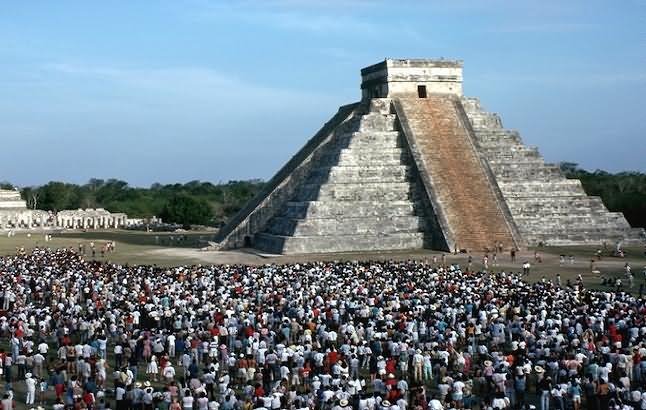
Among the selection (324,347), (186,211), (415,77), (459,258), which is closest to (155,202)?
(186,211)

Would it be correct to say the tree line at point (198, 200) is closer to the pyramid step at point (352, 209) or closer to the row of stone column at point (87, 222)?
the row of stone column at point (87, 222)

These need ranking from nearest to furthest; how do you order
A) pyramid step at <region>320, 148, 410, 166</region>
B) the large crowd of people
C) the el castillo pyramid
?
the large crowd of people < the el castillo pyramid < pyramid step at <region>320, 148, 410, 166</region>

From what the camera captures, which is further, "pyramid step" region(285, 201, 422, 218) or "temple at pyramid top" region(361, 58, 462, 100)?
"temple at pyramid top" region(361, 58, 462, 100)

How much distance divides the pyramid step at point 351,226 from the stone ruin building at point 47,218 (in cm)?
4297

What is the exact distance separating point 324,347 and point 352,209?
2462cm

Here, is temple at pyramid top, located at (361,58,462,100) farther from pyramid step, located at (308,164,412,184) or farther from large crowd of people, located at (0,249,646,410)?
large crowd of people, located at (0,249,646,410)

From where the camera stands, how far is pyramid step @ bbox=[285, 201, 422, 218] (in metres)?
41.8

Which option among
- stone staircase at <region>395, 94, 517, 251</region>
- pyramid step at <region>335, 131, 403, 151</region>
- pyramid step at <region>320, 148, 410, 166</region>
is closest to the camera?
stone staircase at <region>395, 94, 517, 251</region>

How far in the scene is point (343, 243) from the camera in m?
41.2

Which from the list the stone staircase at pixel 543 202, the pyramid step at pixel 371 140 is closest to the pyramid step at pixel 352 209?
the pyramid step at pixel 371 140

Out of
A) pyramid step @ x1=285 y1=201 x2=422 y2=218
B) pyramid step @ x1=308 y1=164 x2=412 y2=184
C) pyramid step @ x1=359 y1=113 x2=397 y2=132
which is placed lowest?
pyramid step @ x1=285 y1=201 x2=422 y2=218

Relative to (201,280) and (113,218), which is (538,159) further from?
(113,218)

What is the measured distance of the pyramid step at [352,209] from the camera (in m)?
41.8

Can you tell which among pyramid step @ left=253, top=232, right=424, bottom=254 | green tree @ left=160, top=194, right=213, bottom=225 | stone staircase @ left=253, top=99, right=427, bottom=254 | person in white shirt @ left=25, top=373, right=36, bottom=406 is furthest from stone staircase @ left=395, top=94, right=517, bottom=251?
green tree @ left=160, top=194, right=213, bottom=225
